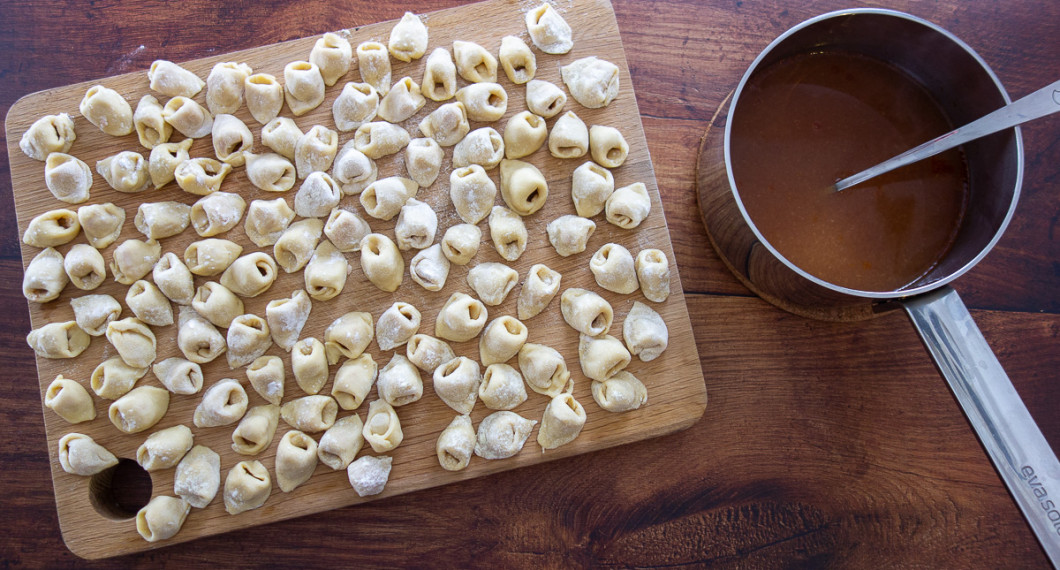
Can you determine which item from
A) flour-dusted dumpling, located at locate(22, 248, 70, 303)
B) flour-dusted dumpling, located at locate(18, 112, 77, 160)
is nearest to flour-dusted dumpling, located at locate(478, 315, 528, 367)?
flour-dusted dumpling, located at locate(22, 248, 70, 303)

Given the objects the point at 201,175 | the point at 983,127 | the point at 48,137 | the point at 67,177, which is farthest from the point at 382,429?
the point at 983,127

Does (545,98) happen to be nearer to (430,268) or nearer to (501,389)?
(430,268)

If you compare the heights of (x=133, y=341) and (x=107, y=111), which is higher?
(x=107, y=111)

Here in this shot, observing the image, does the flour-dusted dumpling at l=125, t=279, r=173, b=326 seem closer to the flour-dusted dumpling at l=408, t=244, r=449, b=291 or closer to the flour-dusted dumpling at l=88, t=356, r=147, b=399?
the flour-dusted dumpling at l=88, t=356, r=147, b=399

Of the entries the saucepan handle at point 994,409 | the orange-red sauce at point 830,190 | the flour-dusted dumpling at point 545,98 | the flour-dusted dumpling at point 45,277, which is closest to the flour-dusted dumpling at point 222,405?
the flour-dusted dumpling at point 45,277

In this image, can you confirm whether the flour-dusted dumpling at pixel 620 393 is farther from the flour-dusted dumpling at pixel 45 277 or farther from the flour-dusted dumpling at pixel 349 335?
the flour-dusted dumpling at pixel 45 277
